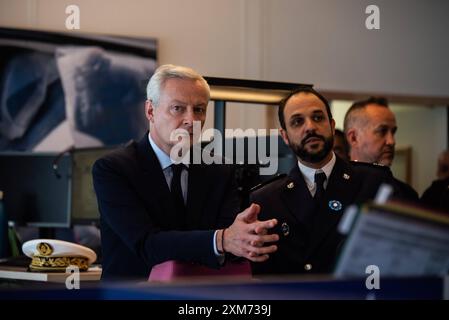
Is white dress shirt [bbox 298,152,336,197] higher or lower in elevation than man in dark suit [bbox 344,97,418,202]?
lower

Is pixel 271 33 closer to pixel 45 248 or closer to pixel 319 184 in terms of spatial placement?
pixel 45 248

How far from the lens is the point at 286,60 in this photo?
5.29 m

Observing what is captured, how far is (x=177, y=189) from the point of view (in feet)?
6.72

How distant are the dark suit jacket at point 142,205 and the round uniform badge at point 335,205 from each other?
30 centimetres

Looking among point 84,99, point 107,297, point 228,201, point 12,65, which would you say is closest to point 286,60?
point 84,99

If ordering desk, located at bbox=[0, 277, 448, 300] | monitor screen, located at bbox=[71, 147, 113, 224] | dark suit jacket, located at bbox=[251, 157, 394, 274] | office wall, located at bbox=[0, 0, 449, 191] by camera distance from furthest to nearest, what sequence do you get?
office wall, located at bbox=[0, 0, 449, 191] < monitor screen, located at bbox=[71, 147, 113, 224] < dark suit jacket, located at bbox=[251, 157, 394, 274] < desk, located at bbox=[0, 277, 448, 300]

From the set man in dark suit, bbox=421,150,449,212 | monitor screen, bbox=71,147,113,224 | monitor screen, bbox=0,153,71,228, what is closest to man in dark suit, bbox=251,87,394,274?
man in dark suit, bbox=421,150,449,212

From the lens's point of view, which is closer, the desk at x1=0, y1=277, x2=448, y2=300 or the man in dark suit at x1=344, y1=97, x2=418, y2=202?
the desk at x1=0, y1=277, x2=448, y2=300

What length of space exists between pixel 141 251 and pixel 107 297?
0.65 meters

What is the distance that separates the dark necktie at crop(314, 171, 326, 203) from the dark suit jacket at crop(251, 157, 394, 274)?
0.02 metres

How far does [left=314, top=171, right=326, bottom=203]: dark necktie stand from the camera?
227 cm

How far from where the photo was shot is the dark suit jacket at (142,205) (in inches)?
75.3

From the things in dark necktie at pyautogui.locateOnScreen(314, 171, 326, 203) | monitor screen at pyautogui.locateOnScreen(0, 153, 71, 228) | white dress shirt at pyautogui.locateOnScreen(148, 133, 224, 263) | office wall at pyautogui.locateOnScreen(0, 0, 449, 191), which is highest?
office wall at pyautogui.locateOnScreen(0, 0, 449, 191)

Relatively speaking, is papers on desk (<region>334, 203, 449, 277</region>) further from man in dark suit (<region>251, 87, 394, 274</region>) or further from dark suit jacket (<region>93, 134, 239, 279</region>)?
man in dark suit (<region>251, 87, 394, 274</region>)
